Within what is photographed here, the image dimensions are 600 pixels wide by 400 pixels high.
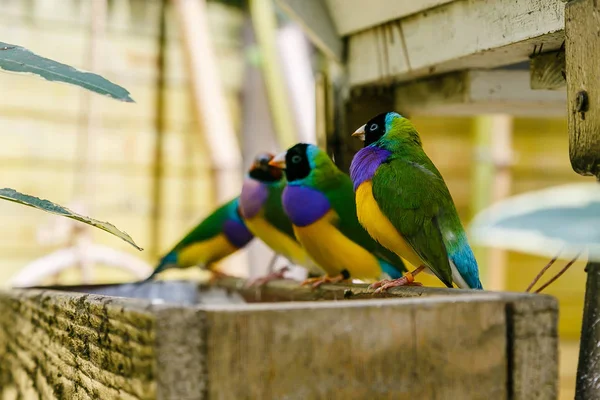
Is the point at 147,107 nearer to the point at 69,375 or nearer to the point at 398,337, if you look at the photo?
the point at 69,375

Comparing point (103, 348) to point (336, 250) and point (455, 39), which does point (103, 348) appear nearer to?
point (455, 39)

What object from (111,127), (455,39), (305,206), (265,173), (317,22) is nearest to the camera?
(455,39)

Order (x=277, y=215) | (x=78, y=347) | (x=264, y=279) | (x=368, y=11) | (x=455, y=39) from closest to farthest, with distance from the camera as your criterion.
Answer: (x=78, y=347)
(x=455, y=39)
(x=368, y=11)
(x=264, y=279)
(x=277, y=215)

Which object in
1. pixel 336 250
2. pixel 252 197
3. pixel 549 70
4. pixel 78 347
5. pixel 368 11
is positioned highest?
pixel 368 11

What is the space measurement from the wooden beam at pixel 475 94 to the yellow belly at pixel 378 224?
0.88ft

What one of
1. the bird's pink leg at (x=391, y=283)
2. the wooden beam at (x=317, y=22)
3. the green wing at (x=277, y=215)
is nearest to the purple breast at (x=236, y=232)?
the green wing at (x=277, y=215)

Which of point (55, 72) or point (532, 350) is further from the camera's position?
point (55, 72)

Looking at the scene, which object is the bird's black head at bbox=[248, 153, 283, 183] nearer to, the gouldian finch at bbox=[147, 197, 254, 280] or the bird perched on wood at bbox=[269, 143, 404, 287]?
the gouldian finch at bbox=[147, 197, 254, 280]

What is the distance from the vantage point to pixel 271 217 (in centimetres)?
207

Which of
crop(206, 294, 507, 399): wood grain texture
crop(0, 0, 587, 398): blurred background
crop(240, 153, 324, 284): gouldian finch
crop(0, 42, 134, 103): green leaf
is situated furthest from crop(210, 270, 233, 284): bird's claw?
crop(206, 294, 507, 399): wood grain texture

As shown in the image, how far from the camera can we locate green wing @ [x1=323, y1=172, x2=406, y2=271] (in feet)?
5.63

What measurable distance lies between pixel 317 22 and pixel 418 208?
52 centimetres

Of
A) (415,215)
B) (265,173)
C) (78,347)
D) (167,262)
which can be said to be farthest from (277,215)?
(78,347)

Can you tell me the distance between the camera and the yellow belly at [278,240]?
6.73 feet
